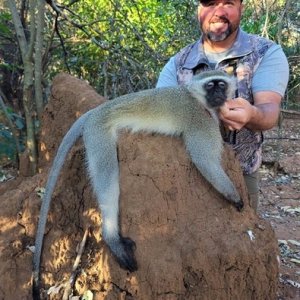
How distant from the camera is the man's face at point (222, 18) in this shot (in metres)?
3.16

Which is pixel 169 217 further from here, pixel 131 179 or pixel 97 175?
pixel 97 175

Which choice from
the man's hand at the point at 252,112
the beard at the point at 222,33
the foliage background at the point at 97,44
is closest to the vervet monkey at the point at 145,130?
the man's hand at the point at 252,112

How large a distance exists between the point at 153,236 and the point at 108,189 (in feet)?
1.17

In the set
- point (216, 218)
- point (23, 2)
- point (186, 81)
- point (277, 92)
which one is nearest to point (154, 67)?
point (23, 2)

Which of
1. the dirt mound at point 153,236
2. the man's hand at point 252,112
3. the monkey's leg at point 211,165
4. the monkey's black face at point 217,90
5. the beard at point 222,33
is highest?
the beard at point 222,33

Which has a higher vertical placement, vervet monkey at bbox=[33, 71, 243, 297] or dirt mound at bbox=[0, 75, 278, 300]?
vervet monkey at bbox=[33, 71, 243, 297]

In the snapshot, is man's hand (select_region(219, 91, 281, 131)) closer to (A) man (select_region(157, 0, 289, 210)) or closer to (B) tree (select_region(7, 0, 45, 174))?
(A) man (select_region(157, 0, 289, 210))

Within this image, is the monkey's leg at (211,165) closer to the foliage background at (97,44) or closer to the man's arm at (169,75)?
the man's arm at (169,75)

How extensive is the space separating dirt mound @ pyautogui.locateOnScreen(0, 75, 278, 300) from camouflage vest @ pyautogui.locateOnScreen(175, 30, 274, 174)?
1.23 ft

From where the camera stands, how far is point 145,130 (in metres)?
2.90

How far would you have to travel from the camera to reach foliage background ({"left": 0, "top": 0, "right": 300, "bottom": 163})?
15.3 feet

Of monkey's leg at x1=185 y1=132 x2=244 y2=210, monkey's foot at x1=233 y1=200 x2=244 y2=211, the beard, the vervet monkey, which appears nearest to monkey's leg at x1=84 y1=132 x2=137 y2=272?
the vervet monkey

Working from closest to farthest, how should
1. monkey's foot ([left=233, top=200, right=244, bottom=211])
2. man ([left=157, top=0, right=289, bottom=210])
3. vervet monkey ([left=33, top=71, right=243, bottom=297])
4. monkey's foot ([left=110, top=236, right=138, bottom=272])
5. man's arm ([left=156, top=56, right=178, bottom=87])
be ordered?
monkey's foot ([left=110, top=236, right=138, bottom=272]) → vervet monkey ([left=33, top=71, right=243, bottom=297]) → monkey's foot ([left=233, top=200, right=244, bottom=211]) → man ([left=157, top=0, right=289, bottom=210]) → man's arm ([left=156, top=56, right=178, bottom=87])

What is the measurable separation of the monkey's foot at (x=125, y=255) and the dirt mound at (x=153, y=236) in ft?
0.11
